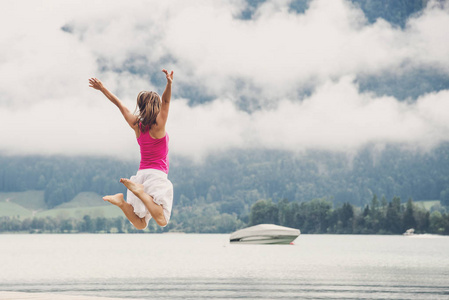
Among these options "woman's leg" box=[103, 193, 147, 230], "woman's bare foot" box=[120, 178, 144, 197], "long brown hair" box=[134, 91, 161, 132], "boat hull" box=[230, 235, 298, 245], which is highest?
"boat hull" box=[230, 235, 298, 245]

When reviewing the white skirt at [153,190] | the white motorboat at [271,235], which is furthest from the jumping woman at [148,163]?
the white motorboat at [271,235]

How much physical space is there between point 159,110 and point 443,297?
165 feet

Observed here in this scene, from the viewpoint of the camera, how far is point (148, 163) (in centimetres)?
1305

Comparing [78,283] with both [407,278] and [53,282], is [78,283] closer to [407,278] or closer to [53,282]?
[53,282]

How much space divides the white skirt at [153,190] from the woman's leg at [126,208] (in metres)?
0.09

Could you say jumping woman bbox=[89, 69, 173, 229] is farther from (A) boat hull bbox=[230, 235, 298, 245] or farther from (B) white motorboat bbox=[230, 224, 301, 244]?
(A) boat hull bbox=[230, 235, 298, 245]

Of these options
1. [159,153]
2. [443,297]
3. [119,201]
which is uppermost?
[159,153]

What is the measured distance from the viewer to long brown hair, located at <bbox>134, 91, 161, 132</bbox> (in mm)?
12523

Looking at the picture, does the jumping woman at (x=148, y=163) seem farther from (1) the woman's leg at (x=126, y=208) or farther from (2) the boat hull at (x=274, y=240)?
(2) the boat hull at (x=274, y=240)

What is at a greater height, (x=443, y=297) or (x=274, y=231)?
(x=274, y=231)

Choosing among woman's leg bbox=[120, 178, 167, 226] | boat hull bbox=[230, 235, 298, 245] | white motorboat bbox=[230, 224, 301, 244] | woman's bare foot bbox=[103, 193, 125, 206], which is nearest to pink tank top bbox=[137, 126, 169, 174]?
woman's leg bbox=[120, 178, 167, 226]

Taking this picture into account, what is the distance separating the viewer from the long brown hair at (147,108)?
12.5 m

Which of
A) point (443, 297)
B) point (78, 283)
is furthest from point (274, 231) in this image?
point (443, 297)

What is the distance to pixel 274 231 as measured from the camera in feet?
623
